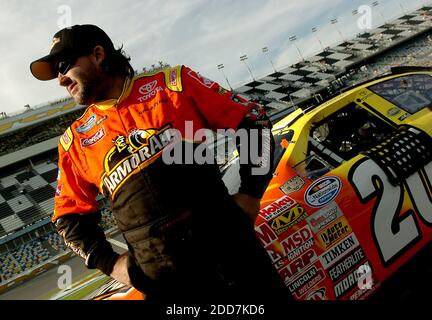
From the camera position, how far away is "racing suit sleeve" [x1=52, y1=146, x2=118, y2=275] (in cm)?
166

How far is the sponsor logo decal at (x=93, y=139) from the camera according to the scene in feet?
5.09

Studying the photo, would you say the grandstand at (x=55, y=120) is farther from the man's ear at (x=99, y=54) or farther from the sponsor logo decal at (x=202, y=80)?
the man's ear at (x=99, y=54)

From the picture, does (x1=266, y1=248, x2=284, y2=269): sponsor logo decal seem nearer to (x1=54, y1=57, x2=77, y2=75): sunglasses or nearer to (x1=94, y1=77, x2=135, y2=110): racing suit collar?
(x1=94, y1=77, x2=135, y2=110): racing suit collar

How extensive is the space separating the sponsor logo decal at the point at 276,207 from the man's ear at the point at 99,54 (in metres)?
1.21

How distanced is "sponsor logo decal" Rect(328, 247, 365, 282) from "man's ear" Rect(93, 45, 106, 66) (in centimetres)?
166

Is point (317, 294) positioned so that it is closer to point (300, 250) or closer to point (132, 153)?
point (300, 250)

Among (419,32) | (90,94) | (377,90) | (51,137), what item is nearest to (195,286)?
(90,94)

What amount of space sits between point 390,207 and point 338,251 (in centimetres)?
58

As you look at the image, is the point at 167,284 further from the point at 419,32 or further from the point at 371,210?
the point at 419,32

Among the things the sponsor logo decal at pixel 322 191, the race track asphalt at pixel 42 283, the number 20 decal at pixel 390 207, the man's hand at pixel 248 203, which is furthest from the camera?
the race track asphalt at pixel 42 283

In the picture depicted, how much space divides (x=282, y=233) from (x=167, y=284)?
33.9 inches

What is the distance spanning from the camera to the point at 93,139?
5.17ft

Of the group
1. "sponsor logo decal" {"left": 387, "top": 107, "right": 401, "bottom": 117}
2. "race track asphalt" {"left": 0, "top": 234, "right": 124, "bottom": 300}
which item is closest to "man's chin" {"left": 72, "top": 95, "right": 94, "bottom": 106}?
"sponsor logo decal" {"left": 387, "top": 107, "right": 401, "bottom": 117}

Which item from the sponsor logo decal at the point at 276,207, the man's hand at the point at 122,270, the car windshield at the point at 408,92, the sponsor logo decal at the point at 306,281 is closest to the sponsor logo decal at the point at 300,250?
the sponsor logo decal at the point at 306,281
